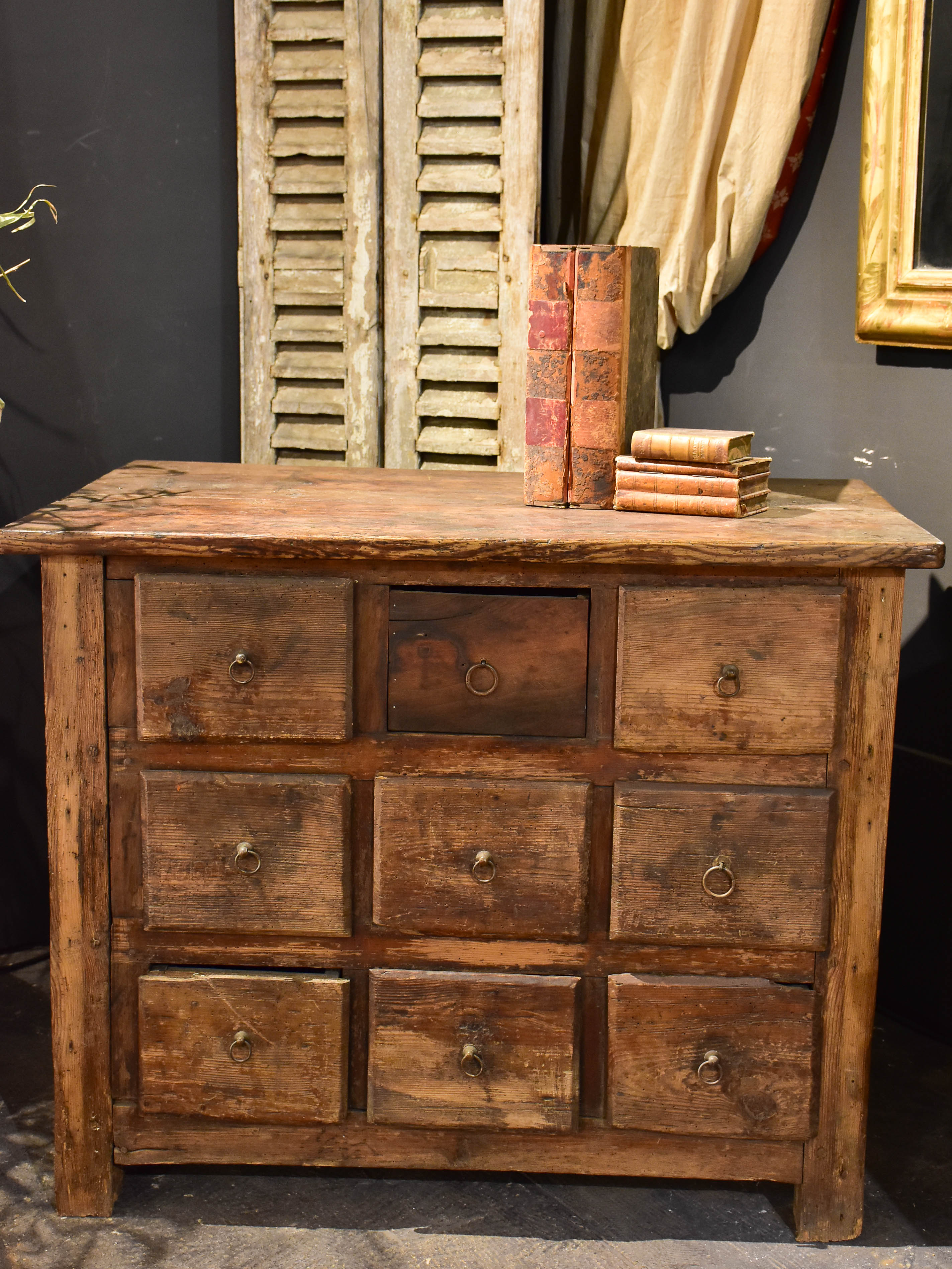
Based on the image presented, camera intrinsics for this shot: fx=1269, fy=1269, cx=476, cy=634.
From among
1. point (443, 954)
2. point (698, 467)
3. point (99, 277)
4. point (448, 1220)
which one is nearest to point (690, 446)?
point (698, 467)

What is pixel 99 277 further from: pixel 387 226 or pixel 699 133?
pixel 699 133

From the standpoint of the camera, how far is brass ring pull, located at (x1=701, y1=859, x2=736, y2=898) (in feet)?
5.76

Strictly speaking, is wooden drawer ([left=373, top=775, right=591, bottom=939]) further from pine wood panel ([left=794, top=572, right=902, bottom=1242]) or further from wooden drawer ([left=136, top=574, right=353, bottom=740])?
pine wood panel ([left=794, top=572, right=902, bottom=1242])

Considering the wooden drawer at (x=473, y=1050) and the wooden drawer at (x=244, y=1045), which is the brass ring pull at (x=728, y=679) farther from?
the wooden drawer at (x=244, y=1045)

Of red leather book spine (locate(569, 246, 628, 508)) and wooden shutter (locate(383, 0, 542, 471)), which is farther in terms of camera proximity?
wooden shutter (locate(383, 0, 542, 471))

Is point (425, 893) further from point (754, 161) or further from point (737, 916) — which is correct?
point (754, 161)

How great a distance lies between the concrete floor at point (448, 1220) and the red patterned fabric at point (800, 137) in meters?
1.65

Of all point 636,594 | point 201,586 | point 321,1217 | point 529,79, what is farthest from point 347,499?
point 321,1217

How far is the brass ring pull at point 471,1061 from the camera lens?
1813 mm

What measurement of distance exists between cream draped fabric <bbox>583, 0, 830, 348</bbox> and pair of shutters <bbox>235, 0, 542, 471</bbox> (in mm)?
235

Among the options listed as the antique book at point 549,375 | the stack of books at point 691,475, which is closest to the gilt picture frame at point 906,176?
the stack of books at point 691,475

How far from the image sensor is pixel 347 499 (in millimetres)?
1968

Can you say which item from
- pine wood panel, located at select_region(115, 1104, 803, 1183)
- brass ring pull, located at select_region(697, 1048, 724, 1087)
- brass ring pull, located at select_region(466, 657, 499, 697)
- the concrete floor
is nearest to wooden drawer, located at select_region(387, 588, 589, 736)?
brass ring pull, located at select_region(466, 657, 499, 697)

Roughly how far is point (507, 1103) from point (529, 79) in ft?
5.76
